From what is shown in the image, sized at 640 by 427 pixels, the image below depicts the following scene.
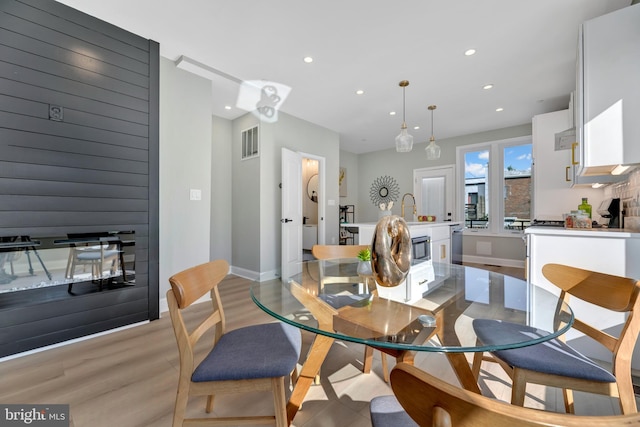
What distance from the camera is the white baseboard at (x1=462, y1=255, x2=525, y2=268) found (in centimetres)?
514

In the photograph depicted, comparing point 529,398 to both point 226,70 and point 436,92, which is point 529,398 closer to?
point 436,92

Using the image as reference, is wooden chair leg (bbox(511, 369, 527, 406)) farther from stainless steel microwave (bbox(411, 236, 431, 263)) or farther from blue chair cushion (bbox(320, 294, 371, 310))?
stainless steel microwave (bbox(411, 236, 431, 263))

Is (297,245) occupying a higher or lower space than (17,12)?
lower

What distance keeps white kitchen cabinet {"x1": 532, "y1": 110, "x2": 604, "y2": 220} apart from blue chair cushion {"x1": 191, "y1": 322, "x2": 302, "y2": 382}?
4165 mm

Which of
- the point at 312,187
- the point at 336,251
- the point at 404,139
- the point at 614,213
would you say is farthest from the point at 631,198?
the point at 312,187

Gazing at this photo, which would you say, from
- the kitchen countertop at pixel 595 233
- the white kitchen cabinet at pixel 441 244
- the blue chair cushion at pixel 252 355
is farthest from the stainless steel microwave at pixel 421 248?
the blue chair cushion at pixel 252 355

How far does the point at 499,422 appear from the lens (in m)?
0.40

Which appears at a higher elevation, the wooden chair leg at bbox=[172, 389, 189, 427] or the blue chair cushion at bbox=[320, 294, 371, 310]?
the blue chair cushion at bbox=[320, 294, 371, 310]

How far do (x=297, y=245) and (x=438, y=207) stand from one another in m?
3.65

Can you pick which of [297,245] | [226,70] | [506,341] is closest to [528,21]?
[506,341]

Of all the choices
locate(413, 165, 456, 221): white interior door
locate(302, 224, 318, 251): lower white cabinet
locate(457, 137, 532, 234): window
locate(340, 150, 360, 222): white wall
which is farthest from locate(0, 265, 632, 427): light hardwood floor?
locate(340, 150, 360, 222): white wall

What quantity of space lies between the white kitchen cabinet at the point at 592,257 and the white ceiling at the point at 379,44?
1855 millimetres

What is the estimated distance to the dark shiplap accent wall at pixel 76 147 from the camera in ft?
6.44

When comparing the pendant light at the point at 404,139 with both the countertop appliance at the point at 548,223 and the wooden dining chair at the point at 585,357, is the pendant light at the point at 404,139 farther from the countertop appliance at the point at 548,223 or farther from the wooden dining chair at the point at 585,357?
the wooden dining chair at the point at 585,357
